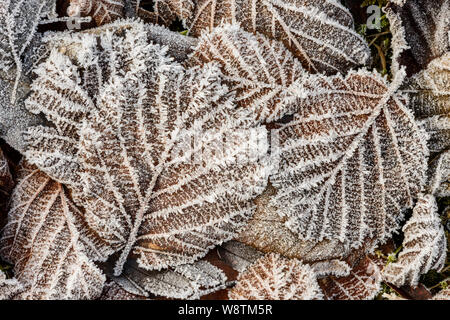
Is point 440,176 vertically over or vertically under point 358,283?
over

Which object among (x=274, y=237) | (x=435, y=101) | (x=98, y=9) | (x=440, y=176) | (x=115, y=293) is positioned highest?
(x=98, y=9)

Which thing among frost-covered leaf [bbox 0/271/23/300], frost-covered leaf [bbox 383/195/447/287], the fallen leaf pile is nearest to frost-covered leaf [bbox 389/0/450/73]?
the fallen leaf pile

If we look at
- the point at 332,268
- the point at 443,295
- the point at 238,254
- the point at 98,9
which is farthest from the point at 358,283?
the point at 98,9

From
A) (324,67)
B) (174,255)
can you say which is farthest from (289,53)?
(174,255)

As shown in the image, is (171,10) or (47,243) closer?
(47,243)

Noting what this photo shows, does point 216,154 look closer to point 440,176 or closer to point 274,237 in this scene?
point 274,237

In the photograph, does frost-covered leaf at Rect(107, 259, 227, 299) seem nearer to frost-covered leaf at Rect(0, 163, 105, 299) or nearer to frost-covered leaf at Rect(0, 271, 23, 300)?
frost-covered leaf at Rect(0, 163, 105, 299)

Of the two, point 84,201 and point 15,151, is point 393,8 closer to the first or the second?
point 84,201
